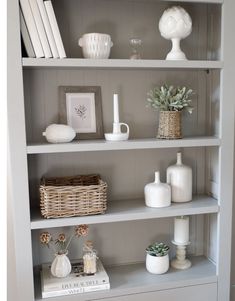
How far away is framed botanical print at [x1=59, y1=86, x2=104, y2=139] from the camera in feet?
5.94

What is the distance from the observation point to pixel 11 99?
1.51 metres

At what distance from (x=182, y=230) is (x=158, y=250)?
17cm

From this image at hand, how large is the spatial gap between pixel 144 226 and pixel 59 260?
0.49m

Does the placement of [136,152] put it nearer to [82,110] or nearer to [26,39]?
[82,110]

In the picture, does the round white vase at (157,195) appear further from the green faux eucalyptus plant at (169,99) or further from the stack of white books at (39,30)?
the stack of white books at (39,30)

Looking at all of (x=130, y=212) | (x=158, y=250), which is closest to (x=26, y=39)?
(x=130, y=212)

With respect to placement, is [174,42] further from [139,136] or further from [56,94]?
[56,94]

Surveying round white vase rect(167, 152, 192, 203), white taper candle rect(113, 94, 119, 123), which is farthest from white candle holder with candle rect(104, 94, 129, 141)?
round white vase rect(167, 152, 192, 203)

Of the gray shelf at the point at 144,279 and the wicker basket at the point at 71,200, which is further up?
the wicker basket at the point at 71,200

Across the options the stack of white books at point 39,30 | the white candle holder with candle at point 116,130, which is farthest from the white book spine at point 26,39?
the white candle holder with candle at point 116,130

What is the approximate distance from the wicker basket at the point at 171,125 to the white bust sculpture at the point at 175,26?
10.4 inches

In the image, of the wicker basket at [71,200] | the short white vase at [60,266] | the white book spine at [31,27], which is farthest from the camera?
the short white vase at [60,266]

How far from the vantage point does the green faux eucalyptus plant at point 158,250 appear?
1.86m

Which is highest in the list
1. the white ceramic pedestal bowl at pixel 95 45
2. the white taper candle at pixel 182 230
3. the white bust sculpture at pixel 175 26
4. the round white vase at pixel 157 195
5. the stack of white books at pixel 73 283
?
the white bust sculpture at pixel 175 26
